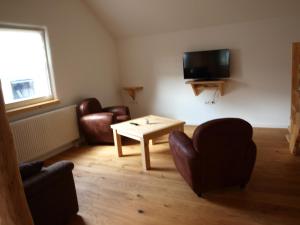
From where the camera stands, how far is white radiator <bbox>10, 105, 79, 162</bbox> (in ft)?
12.1

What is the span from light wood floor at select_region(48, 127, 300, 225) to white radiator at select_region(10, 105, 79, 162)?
2.28ft

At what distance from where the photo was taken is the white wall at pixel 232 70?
14.8ft

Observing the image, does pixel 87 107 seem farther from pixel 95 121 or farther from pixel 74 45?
pixel 74 45

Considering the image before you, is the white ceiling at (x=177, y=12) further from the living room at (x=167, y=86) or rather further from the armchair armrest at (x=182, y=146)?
the armchair armrest at (x=182, y=146)

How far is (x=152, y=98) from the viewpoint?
19.3 feet

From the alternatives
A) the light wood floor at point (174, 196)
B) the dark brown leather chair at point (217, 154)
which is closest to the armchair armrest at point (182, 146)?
the dark brown leather chair at point (217, 154)

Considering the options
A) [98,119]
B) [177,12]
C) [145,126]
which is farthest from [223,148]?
[177,12]

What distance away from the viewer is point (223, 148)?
2484mm

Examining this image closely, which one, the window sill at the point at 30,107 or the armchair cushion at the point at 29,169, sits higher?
the window sill at the point at 30,107

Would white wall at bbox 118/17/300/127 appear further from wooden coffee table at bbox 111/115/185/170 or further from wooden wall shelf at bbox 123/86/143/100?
wooden coffee table at bbox 111/115/185/170

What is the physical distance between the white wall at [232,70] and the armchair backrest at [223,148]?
8.24 feet

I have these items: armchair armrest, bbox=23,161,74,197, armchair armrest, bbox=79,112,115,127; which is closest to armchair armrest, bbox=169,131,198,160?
armchair armrest, bbox=23,161,74,197

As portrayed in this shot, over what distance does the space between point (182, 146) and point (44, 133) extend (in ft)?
8.01

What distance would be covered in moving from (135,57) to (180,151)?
11.9 feet
